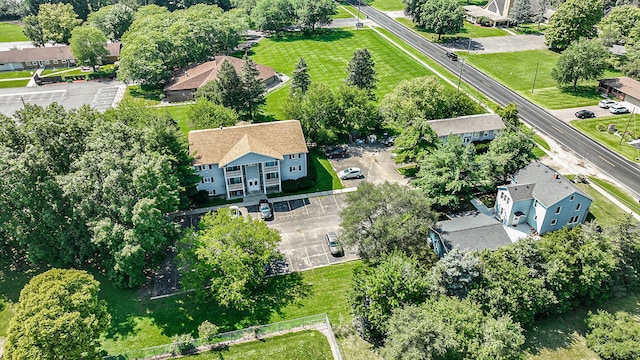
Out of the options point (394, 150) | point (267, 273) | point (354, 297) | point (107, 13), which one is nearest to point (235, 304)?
point (267, 273)

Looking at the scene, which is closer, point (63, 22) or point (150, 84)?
point (150, 84)

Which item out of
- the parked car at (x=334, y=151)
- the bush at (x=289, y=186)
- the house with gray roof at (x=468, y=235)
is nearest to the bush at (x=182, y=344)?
the bush at (x=289, y=186)

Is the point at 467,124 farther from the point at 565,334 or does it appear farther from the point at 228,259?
the point at 228,259

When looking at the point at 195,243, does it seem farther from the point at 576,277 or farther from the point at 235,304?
the point at 576,277

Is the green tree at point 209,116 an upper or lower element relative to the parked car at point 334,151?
upper

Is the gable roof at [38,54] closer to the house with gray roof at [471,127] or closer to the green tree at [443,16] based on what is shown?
the green tree at [443,16]

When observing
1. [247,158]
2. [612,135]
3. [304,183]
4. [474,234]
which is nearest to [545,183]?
[474,234]

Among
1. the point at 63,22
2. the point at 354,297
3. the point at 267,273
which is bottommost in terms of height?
the point at 267,273
